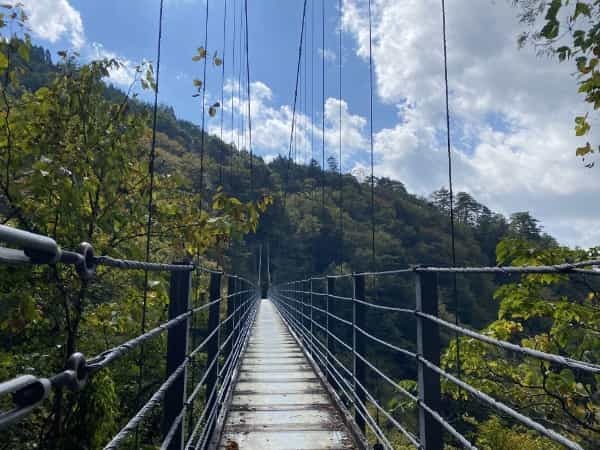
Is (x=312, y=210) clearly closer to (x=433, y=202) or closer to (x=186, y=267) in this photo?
(x=433, y=202)

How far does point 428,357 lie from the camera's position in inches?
71.7

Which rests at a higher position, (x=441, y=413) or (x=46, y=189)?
(x=46, y=189)

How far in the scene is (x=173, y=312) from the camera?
1.75 m

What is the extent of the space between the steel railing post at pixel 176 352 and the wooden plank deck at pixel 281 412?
97 centimetres

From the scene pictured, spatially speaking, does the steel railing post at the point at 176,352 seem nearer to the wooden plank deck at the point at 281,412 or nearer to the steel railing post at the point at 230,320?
the wooden plank deck at the point at 281,412

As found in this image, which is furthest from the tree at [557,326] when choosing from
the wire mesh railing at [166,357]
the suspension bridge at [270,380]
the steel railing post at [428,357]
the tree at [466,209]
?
the tree at [466,209]

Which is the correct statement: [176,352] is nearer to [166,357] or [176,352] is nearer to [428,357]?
[166,357]

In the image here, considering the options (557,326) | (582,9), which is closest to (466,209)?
(557,326)

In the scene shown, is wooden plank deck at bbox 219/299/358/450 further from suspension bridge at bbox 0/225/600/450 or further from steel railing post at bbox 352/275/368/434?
steel railing post at bbox 352/275/368/434

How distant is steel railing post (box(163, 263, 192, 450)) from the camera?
1.70m

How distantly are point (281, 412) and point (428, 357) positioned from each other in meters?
1.77

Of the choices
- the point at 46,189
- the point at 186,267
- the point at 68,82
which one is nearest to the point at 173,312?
the point at 186,267

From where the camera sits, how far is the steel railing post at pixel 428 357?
1.78 m

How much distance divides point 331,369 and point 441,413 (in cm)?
231
